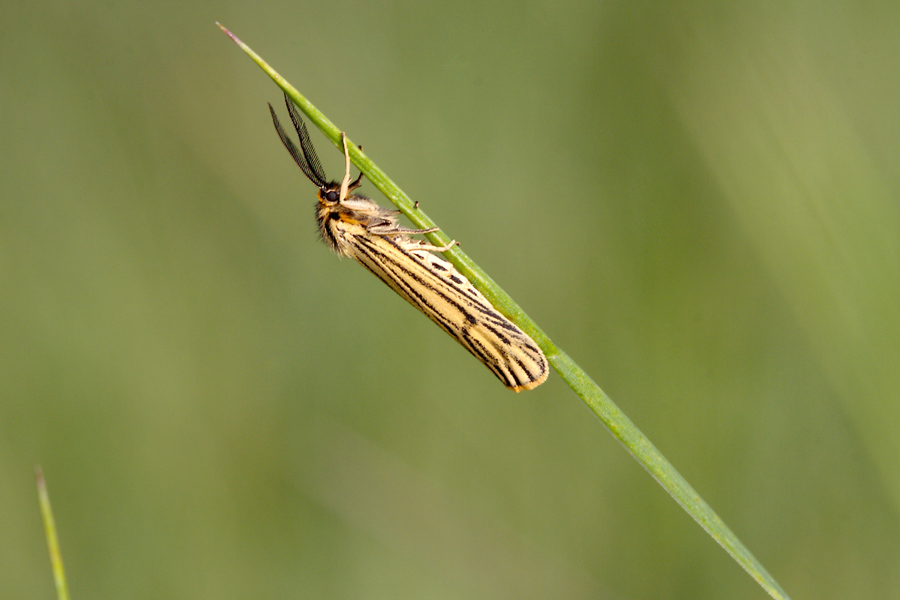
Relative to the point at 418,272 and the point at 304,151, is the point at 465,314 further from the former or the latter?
the point at 304,151

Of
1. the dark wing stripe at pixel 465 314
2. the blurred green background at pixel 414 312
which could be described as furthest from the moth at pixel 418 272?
the blurred green background at pixel 414 312

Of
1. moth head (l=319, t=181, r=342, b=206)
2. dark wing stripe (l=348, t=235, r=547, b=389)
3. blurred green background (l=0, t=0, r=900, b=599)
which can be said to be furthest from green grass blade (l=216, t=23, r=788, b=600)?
blurred green background (l=0, t=0, r=900, b=599)

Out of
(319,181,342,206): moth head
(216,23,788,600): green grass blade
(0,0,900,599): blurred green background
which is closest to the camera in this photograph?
(216,23,788,600): green grass blade

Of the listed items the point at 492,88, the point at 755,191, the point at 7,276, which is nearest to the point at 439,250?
the point at 755,191

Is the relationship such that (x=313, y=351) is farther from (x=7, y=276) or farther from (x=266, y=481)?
(x=7, y=276)

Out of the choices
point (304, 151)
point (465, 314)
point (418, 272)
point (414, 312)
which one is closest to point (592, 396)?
point (465, 314)

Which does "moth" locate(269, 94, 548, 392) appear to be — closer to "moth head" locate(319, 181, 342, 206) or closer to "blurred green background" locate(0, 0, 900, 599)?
"moth head" locate(319, 181, 342, 206)

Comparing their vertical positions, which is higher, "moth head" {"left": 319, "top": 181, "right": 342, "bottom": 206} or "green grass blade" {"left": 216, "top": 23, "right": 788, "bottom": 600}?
"moth head" {"left": 319, "top": 181, "right": 342, "bottom": 206}
